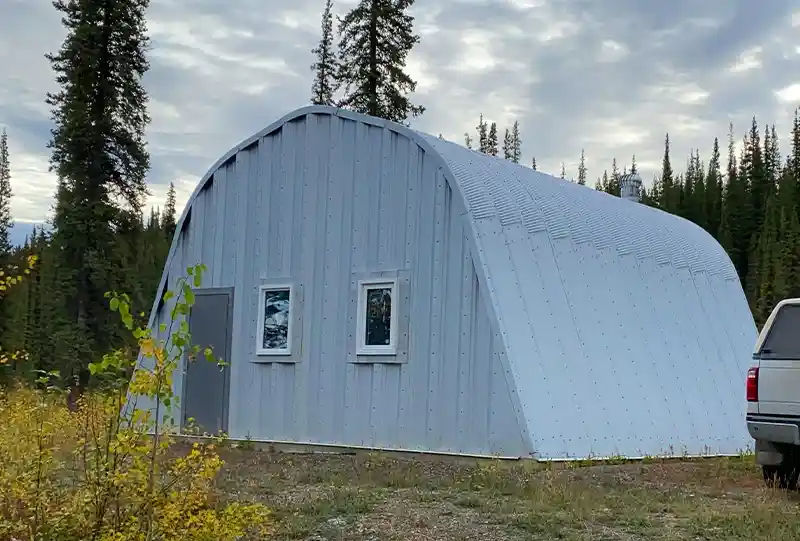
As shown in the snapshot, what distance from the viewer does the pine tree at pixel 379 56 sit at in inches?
1299

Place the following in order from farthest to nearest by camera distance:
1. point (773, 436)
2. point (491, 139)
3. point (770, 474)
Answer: point (491, 139)
point (770, 474)
point (773, 436)

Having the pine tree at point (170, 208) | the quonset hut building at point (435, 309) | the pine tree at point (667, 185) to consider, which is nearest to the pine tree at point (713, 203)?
the pine tree at point (667, 185)

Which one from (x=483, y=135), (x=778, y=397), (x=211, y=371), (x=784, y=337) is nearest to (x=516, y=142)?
(x=483, y=135)

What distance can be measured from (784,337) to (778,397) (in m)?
0.62

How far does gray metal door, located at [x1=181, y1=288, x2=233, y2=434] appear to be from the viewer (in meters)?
14.4

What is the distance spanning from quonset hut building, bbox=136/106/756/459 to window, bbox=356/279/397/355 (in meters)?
0.03

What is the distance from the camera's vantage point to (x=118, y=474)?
5461mm

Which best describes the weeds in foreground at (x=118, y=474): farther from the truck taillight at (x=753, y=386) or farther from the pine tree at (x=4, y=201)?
the pine tree at (x=4, y=201)

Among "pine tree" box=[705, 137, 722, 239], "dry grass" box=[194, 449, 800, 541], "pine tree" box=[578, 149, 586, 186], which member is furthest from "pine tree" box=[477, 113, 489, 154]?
"dry grass" box=[194, 449, 800, 541]

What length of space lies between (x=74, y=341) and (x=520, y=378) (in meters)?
19.7

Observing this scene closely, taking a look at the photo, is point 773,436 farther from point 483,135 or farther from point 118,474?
point 483,135

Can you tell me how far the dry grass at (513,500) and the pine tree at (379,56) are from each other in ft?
76.7

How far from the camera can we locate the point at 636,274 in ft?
46.7

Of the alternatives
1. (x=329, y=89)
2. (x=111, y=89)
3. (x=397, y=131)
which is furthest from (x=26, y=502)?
(x=329, y=89)
